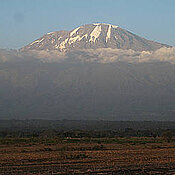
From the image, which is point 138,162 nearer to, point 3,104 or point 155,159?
point 155,159

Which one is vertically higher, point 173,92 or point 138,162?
point 173,92

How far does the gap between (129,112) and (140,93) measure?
22.0 metres

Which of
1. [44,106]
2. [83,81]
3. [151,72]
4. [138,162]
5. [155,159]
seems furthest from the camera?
[151,72]

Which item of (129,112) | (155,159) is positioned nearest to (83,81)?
(129,112)

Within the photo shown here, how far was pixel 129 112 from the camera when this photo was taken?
477ft

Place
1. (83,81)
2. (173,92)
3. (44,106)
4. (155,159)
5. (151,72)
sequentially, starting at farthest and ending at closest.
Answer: (151,72) → (83,81) → (173,92) → (44,106) → (155,159)

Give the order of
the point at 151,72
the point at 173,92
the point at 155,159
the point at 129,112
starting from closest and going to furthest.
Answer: the point at 155,159, the point at 129,112, the point at 173,92, the point at 151,72

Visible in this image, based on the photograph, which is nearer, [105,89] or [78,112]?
[78,112]

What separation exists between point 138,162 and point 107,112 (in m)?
127

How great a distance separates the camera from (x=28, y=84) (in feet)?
611

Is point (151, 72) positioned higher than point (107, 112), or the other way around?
point (151, 72)

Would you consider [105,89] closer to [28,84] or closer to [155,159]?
[28,84]

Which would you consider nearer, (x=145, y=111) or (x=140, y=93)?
(x=145, y=111)

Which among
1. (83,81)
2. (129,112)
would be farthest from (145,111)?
(83,81)
